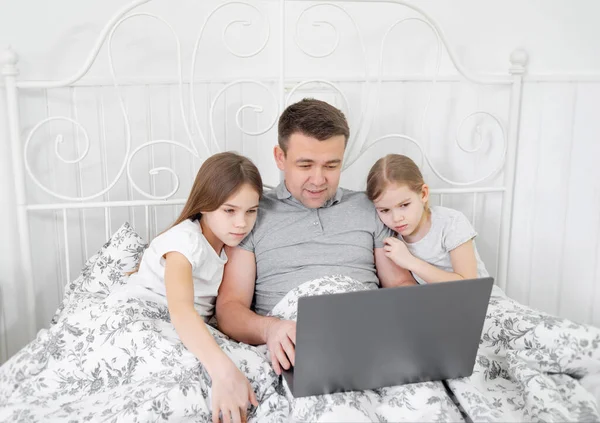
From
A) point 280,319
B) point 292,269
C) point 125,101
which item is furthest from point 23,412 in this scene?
point 125,101

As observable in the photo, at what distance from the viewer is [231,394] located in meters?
1.12

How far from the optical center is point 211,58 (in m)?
1.87

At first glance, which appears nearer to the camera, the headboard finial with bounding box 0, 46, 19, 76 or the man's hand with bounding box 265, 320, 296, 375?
the man's hand with bounding box 265, 320, 296, 375

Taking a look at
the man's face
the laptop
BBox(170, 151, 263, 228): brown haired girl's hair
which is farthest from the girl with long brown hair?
the laptop

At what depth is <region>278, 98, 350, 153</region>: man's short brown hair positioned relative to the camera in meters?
1.47

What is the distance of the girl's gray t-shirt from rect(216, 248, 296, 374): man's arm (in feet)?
1.48

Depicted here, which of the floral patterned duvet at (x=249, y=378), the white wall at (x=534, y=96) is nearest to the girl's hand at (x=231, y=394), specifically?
the floral patterned duvet at (x=249, y=378)

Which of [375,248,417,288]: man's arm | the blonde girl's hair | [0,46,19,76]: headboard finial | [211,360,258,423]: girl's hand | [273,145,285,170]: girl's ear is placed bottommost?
[211,360,258,423]: girl's hand

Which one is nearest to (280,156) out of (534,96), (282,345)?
(282,345)

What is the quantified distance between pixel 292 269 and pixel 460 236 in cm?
45

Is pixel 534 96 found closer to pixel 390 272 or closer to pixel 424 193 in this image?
pixel 424 193

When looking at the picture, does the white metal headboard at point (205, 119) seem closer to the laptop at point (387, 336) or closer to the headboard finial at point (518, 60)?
the headboard finial at point (518, 60)

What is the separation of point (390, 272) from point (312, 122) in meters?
0.45

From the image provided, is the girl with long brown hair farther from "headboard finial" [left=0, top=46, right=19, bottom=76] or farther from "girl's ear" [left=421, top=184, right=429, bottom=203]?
"headboard finial" [left=0, top=46, right=19, bottom=76]
